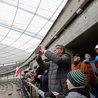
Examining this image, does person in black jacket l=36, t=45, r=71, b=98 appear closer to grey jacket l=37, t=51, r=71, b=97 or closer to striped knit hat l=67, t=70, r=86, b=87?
grey jacket l=37, t=51, r=71, b=97

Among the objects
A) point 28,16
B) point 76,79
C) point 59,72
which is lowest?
point 76,79

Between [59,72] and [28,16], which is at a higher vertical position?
[28,16]

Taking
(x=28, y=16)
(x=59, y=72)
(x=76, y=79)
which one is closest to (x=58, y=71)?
(x=59, y=72)

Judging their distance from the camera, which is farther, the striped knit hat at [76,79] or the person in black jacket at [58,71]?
the person in black jacket at [58,71]

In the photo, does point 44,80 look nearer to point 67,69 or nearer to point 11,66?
point 67,69

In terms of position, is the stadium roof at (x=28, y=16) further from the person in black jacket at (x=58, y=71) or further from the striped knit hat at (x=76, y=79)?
the striped knit hat at (x=76, y=79)

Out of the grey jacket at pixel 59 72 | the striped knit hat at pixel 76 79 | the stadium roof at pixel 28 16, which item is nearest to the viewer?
the striped knit hat at pixel 76 79

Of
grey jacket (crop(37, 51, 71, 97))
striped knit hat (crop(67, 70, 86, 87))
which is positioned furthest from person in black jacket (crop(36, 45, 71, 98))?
striped knit hat (crop(67, 70, 86, 87))

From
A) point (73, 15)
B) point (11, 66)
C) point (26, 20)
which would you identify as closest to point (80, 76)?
point (73, 15)

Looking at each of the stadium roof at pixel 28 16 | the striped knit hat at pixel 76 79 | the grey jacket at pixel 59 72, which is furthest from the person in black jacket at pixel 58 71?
the stadium roof at pixel 28 16

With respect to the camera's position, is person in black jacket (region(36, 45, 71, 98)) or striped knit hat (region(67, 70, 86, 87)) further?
person in black jacket (region(36, 45, 71, 98))

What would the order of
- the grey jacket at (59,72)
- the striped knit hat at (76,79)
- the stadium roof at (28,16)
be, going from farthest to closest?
the stadium roof at (28,16) → the grey jacket at (59,72) → the striped knit hat at (76,79)

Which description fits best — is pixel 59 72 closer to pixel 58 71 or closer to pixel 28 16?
pixel 58 71

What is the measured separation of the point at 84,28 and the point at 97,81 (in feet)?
4.08
